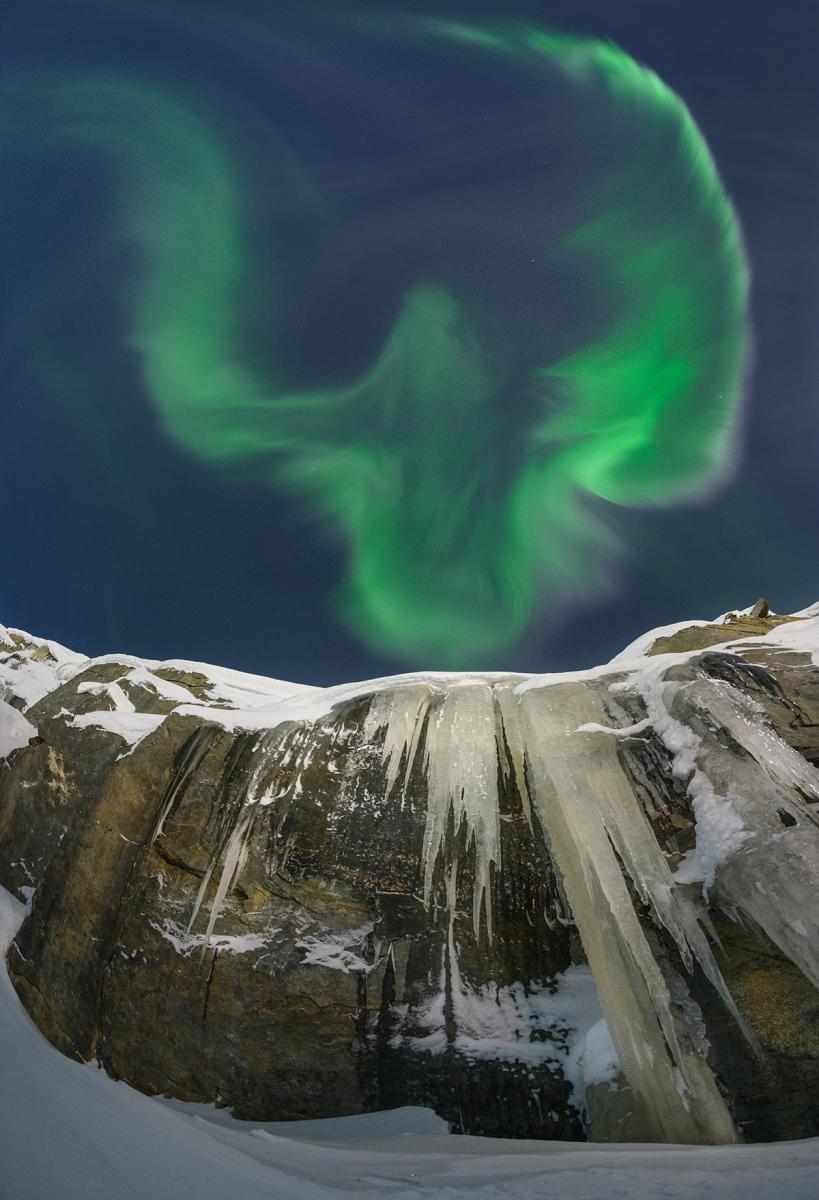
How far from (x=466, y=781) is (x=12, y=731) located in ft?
17.6

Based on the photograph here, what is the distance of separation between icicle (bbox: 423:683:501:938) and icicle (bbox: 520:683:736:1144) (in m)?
0.48

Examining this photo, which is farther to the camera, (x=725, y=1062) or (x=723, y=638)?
(x=723, y=638)

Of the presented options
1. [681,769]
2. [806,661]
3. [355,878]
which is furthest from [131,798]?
[806,661]

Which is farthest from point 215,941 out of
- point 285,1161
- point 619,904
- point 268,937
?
point 619,904

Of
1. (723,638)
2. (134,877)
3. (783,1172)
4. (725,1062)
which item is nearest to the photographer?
(783,1172)

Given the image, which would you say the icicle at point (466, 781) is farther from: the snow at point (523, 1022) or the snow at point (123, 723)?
the snow at point (123, 723)

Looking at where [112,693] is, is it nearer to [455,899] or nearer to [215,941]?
[215,941]

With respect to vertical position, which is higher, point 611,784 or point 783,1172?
point 611,784

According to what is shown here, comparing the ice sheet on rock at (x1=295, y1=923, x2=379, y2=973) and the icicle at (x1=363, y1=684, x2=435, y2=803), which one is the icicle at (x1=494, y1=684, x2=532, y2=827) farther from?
the ice sheet on rock at (x1=295, y1=923, x2=379, y2=973)

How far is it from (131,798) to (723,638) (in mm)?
7698

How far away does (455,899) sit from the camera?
616 cm

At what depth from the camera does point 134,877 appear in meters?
6.42

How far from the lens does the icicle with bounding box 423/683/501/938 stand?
6.32 meters

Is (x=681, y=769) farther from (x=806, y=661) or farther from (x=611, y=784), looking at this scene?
(x=806, y=661)
